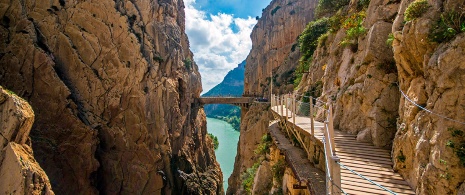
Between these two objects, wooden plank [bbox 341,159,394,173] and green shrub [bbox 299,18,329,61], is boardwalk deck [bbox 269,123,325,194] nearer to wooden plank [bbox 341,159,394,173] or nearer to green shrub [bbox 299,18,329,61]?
wooden plank [bbox 341,159,394,173]

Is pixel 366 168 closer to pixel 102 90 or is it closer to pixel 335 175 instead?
pixel 335 175

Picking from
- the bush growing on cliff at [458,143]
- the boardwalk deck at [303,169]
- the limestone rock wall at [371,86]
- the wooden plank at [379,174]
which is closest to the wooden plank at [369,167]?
the wooden plank at [379,174]

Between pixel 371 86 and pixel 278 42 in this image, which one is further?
pixel 278 42

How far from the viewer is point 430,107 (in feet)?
16.3

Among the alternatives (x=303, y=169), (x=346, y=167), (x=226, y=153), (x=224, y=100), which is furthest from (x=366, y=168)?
(x=226, y=153)

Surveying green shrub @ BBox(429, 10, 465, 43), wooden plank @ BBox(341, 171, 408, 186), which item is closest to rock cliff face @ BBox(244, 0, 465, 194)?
green shrub @ BBox(429, 10, 465, 43)

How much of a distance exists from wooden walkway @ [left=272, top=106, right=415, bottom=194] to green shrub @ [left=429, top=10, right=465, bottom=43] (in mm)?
2839

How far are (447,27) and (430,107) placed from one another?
1541 mm

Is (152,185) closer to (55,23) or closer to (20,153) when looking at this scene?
(20,153)

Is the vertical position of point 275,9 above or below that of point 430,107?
above

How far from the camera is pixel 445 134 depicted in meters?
4.32

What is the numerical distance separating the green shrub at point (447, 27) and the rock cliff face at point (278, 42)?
1357 inches

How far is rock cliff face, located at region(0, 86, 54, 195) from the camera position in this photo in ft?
37.3

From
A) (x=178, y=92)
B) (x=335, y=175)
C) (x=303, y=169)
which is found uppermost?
(x=178, y=92)
